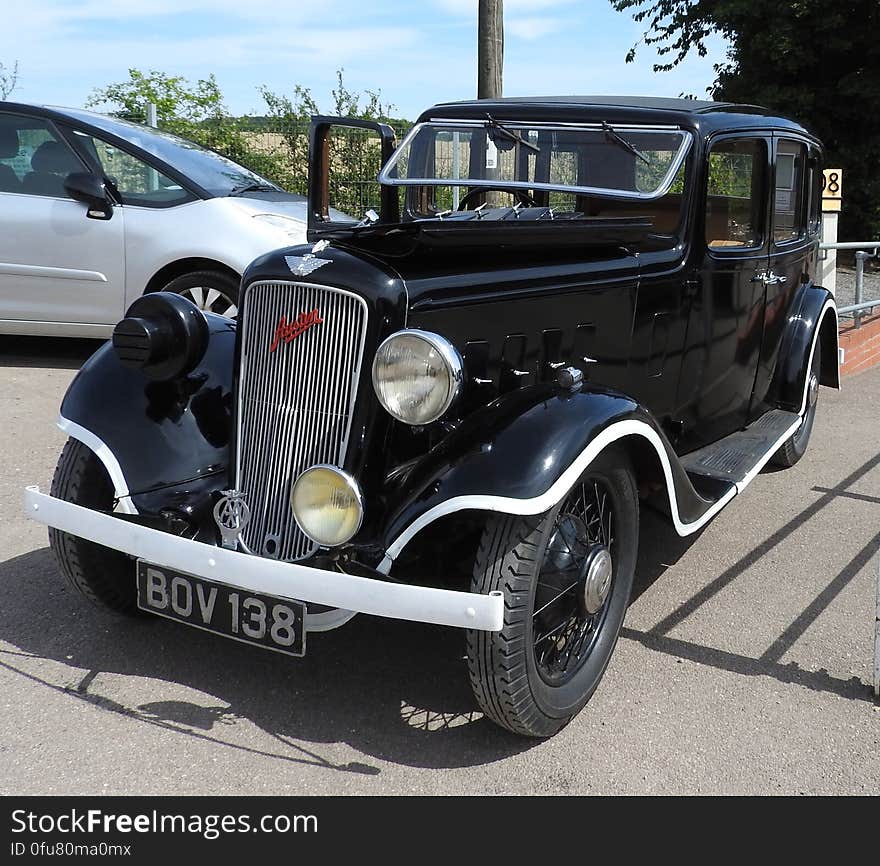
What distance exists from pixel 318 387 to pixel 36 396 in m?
4.00

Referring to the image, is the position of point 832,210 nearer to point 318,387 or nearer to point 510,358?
point 510,358

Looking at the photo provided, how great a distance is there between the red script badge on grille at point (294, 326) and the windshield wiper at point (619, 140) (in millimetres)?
1685

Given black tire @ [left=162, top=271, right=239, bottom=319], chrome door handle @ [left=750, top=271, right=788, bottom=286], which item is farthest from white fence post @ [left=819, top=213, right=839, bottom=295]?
black tire @ [left=162, top=271, right=239, bottom=319]

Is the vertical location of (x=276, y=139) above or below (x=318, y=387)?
above

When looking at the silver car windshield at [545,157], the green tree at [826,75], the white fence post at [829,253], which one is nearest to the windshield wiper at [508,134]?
the silver car windshield at [545,157]

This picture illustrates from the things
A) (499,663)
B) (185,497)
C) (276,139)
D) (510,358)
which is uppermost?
(276,139)

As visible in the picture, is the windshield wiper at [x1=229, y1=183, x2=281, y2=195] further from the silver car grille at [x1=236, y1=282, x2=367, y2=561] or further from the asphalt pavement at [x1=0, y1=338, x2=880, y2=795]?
the silver car grille at [x1=236, y1=282, x2=367, y2=561]

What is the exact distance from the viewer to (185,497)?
2932mm

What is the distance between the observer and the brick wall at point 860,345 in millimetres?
7512

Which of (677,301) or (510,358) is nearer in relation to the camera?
(510,358)

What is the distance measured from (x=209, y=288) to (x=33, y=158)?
153 centimetres
